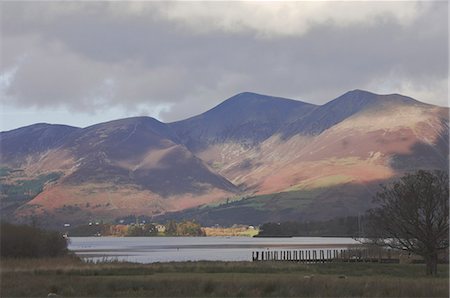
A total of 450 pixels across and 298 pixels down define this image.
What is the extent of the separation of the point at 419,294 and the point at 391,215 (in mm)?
23845

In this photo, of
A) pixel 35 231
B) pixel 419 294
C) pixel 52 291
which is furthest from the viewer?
pixel 35 231

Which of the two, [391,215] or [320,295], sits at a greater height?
[391,215]

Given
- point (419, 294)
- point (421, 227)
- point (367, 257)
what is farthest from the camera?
point (367, 257)

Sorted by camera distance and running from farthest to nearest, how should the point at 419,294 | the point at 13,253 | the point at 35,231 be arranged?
the point at 35,231, the point at 13,253, the point at 419,294

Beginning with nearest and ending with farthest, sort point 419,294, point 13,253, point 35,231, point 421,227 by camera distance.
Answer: point 419,294 → point 421,227 → point 13,253 → point 35,231

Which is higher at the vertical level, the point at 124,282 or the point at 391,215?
the point at 391,215

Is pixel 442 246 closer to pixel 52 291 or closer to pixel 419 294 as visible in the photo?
pixel 419 294

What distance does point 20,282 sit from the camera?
4466 centimetres

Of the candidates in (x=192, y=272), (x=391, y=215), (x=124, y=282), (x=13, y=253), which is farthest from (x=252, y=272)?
(x=13, y=253)

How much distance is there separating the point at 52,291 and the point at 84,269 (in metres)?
17.8

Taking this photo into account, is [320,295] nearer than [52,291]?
Yes

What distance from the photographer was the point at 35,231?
80.9 metres

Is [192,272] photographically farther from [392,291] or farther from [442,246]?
[392,291]

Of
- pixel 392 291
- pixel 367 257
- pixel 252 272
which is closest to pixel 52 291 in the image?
pixel 392 291
